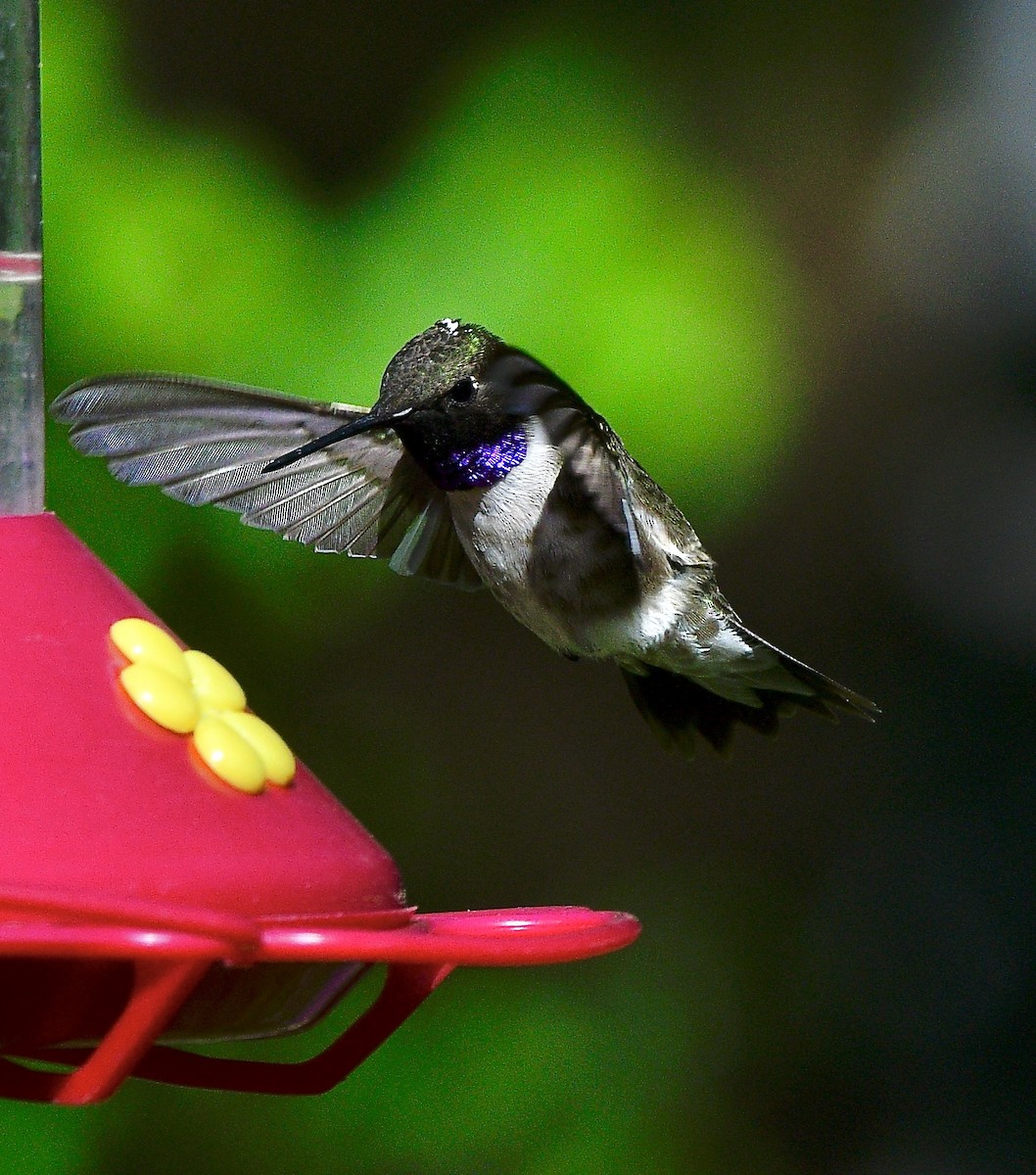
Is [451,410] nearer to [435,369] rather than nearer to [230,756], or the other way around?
[435,369]

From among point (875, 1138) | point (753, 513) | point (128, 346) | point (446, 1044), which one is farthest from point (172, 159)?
point (875, 1138)

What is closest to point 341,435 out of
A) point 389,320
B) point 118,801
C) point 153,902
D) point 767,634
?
point 118,801

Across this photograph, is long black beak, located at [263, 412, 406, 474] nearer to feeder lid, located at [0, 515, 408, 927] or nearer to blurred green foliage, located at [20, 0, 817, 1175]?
feeder lid, located at [0, 515, 408, 927]

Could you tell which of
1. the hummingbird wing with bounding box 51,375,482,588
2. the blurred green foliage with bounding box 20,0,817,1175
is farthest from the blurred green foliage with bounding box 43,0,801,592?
the hummingbird wing with bounding box 51,375,482,588

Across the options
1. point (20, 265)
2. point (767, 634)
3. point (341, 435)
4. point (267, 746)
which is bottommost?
point (767, 634)

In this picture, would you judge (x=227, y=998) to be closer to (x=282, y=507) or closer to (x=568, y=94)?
(x=282, y=507)

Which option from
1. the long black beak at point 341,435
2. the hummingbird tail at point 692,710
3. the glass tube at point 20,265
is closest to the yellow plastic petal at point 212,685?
the long black beak at point 341,435
